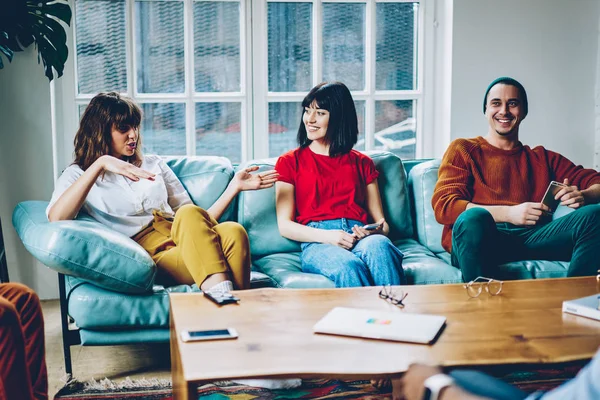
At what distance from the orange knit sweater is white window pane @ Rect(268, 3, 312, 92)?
1.01m

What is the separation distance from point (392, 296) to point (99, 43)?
228 centimetres

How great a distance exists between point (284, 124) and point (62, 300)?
5.22 ft

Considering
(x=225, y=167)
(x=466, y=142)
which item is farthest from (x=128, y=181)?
(x=466, y=142)

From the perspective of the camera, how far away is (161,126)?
3.63 meters

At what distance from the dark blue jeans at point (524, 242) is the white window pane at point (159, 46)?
5.58 feet

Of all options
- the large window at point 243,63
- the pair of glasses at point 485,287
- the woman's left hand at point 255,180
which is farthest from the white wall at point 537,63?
the pair of glasses at point 485,287

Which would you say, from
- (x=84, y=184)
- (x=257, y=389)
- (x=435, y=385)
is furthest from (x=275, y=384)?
(x=435, y=385)

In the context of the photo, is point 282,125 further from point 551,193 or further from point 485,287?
point 485,287

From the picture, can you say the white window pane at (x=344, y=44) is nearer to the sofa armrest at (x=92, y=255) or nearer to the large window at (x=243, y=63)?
the large window at (x=243, y=63)

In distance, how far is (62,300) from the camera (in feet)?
8.43

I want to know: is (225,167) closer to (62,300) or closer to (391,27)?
(62,300)

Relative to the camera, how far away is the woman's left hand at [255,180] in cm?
290

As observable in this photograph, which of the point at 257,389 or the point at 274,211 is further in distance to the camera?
the point at 274,211

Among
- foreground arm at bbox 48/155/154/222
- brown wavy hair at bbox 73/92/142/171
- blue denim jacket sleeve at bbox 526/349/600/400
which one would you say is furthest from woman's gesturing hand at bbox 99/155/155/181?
blue denim jacket sleeve at bbox 526/349/600/400
